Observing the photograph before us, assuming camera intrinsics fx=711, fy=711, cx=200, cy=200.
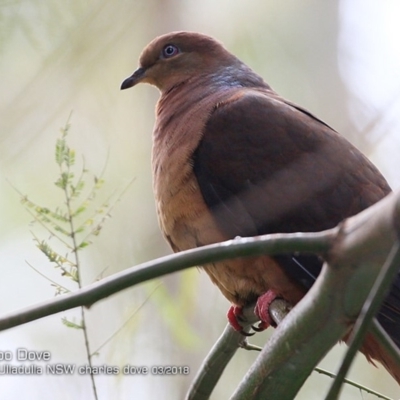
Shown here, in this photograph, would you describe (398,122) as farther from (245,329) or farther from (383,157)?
(245,329)

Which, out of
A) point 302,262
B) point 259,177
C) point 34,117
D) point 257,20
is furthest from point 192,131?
point 257,20

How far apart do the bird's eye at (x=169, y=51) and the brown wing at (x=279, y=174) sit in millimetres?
767

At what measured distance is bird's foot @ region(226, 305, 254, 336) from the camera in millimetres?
2230

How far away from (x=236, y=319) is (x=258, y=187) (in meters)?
0.45

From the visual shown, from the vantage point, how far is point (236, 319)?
237 cm

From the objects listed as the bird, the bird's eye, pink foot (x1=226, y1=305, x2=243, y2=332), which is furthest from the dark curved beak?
pink foot (x1=226, y1=305, x2=243, y2=332)

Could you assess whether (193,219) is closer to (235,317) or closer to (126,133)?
(235,317)

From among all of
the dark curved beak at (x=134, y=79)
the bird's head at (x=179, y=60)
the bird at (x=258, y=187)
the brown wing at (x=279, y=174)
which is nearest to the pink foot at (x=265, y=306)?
the bird at (x=258, y=187)

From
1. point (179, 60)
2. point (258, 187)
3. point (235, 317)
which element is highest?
point (179, 60)

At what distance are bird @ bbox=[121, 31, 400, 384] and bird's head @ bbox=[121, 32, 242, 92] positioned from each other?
1.72ft

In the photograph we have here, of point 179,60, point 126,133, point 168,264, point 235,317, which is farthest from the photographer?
point 126,133

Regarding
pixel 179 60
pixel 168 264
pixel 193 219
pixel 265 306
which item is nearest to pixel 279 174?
pixel 193 219

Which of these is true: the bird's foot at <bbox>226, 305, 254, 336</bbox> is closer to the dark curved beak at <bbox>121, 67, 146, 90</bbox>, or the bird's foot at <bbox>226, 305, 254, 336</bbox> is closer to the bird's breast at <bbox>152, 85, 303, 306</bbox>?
the bird's breast at <bbox>152, 85, 303, 306</bbox>

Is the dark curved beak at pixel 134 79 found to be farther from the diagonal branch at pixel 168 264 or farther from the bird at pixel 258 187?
the diagonal branch at pixel 168 264
